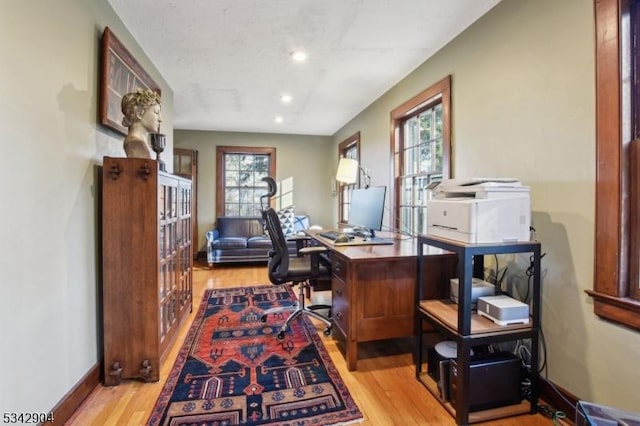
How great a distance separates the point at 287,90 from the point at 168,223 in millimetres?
2141

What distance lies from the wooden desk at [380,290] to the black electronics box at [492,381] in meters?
0.50

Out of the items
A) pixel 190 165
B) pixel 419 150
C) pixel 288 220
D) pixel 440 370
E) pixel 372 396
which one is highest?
pixel 190 165

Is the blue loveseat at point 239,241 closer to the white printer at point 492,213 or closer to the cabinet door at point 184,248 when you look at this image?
the cabinet door at point 184,248

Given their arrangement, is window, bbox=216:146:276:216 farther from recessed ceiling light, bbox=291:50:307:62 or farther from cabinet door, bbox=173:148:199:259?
recessed ceiling light, bbox=291:50:307:62

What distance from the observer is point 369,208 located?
276 centimetres

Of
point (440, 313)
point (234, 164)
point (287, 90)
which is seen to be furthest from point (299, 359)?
point (234, 164)

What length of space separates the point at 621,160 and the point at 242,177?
17.8 ft

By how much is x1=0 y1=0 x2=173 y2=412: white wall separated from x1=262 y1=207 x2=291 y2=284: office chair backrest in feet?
3.72

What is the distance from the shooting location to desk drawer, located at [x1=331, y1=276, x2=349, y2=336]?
210cm

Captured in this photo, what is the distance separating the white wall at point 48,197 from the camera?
1.25m

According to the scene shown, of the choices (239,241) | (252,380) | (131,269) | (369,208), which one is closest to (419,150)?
(369,208)

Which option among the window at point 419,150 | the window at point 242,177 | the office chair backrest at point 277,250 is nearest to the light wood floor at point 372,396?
the office chair backrest at point 277,250

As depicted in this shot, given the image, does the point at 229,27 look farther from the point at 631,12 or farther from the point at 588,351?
the point at 588,351

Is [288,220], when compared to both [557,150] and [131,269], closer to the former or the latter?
[131,269]
